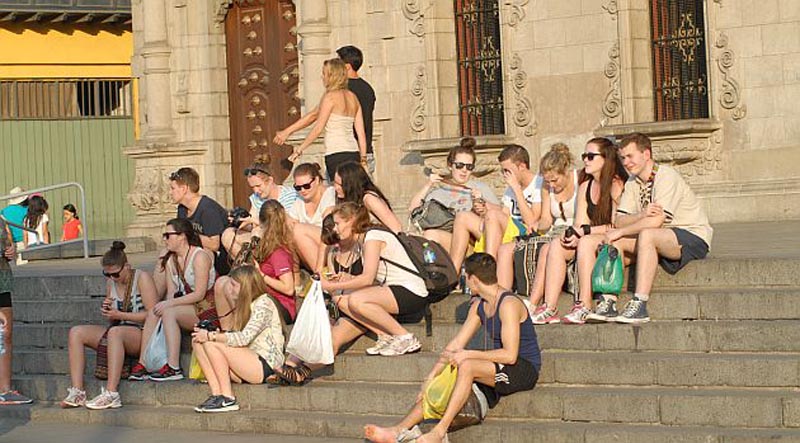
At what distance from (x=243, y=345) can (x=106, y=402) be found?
1.49 m

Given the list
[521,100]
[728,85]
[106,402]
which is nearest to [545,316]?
[106,402]

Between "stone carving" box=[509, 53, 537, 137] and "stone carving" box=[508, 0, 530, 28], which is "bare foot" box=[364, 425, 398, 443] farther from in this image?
"stone carving" box=[508, 0, 530, 28]

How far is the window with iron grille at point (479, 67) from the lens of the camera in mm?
22938

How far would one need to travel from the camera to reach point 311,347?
1453 cm

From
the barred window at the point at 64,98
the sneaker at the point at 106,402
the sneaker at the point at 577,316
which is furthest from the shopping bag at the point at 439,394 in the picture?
the barred window at the point at 64,98

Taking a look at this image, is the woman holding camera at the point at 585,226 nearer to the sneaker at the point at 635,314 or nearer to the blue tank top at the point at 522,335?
the sneaker at the point at 635,314

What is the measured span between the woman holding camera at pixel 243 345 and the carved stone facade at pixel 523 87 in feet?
22.5

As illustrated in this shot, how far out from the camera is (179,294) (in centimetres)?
1631

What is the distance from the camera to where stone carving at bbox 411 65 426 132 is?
23.3 metres

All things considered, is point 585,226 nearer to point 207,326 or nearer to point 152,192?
point 207,326

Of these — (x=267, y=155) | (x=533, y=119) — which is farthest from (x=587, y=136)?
(x=267, y=155)

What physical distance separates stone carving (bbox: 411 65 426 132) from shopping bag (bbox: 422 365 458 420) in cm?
1059

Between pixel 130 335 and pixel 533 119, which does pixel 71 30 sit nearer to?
pixel 533 119

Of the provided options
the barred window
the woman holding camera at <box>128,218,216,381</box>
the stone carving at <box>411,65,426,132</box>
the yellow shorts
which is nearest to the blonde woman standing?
the woman holding camera at <box>128,218,216,381</box>
